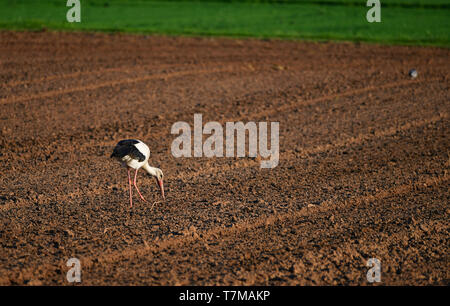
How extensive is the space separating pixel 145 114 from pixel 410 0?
2046 cm

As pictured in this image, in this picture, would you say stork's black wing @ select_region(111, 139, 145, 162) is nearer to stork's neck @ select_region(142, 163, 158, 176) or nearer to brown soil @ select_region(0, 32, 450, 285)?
stork's neck @ select_region(142, 163, 158, 176)

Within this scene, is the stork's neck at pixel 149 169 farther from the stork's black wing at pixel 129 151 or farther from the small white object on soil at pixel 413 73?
the small white object on soil at pixel 413 73

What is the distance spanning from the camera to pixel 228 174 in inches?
349

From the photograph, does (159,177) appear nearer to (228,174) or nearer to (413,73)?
(228,174)

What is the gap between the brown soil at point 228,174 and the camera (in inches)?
244

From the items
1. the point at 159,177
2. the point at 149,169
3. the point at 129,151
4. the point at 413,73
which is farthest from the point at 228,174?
the point at 413,73

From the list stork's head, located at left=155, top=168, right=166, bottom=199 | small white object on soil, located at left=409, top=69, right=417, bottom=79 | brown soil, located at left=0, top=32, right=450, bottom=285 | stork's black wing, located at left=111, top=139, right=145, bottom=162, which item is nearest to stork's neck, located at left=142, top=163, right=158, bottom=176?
stork's head, located at left=155, top=168, right=166, bottom=199

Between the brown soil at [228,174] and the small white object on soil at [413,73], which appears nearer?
the brown soil at [228,174]

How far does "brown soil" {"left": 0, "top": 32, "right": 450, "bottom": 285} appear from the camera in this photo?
6195 millimetres

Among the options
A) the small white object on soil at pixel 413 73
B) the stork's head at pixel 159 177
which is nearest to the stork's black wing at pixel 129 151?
the stork's head at pixel 159 177

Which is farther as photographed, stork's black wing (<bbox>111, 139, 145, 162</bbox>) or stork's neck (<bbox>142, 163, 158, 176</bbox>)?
stork's neck (<bbox>142, 163, 158, 176</bbox>)

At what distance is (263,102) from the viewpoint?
12.7 m

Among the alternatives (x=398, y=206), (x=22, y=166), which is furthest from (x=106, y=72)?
(x=398, y=206)

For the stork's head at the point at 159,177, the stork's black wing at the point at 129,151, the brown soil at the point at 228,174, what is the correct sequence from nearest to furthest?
the brown soil at the point at 228,174
the stork's black wing at the point at 129,151
the stork's head at the point at 159,177
